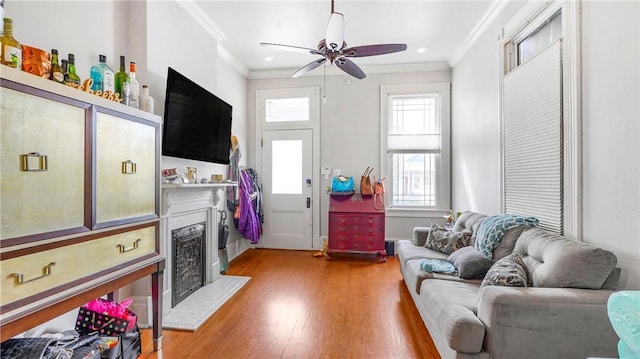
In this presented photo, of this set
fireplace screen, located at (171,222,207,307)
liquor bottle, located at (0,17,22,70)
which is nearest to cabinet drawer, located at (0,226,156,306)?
Answer: liquor bottle, located at (0,17,22,70)

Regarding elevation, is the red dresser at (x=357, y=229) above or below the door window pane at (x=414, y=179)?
below

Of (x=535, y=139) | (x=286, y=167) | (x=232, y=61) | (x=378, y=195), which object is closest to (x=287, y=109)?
(x=286, y=167)

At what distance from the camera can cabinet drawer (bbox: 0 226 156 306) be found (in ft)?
3.66

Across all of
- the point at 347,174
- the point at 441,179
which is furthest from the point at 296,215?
the point at 441,179

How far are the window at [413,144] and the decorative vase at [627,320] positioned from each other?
11.6 ft

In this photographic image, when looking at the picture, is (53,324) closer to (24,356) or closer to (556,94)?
(24,356)

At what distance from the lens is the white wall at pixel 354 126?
15.4 ft

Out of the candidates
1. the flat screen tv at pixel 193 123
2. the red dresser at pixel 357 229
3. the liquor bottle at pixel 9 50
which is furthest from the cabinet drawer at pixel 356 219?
the liquor bottle at pixel 9 50

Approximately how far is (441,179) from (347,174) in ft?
4.96

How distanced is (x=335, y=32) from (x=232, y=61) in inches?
98.4

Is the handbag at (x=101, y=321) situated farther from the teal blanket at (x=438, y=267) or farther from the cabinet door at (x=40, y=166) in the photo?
the teal blanket at (x=438, y=267)

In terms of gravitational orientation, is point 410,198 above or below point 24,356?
above

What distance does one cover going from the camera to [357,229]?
14.0 ft

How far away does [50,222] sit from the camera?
1.26 m
